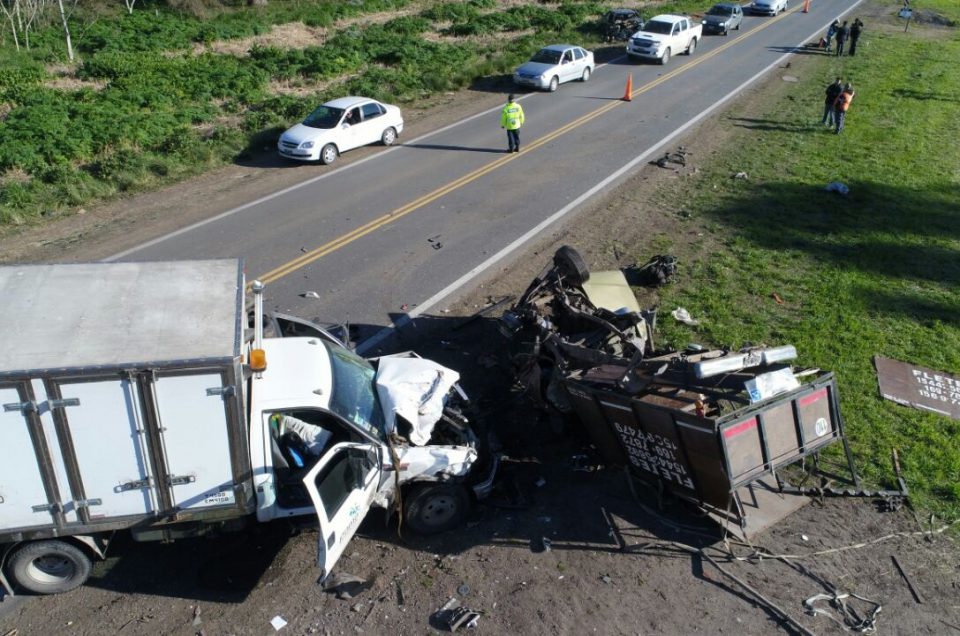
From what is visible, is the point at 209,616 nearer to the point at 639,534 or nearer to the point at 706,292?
the point at 639,534

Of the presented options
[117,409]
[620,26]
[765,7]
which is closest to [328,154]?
[117,409]

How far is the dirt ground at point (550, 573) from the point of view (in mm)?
6777

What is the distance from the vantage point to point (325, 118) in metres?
19.3

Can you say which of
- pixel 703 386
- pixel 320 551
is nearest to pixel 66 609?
pixel 320 551

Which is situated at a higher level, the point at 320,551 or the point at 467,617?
the point at 320,551

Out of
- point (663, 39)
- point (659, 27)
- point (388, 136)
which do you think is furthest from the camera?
point (659, 27)

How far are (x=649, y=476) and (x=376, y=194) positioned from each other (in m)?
10.8

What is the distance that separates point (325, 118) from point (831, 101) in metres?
14.2

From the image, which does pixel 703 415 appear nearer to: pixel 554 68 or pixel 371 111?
pixel 371 111

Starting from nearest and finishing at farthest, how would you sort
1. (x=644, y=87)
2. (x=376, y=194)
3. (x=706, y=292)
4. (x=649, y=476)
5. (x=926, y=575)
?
(x=926, y=575) → (x=649, y=476) → (x=706, y=292) → (x=376, y=194) → (x=644, y=87)

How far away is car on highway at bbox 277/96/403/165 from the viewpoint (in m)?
18.5

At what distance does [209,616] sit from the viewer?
22.3 ft

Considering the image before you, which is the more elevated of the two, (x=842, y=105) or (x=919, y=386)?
(x=842, y=105)

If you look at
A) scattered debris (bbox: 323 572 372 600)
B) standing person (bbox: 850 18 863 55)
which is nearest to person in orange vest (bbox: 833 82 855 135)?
standing person (bbox: 850 18 863 55)
